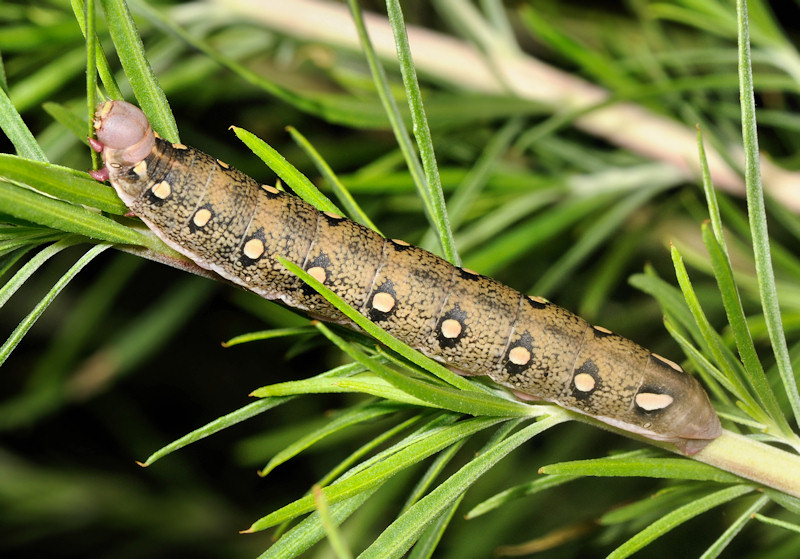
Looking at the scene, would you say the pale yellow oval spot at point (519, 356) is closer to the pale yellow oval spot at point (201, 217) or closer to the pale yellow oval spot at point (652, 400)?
the pale yellow oval spot at point (652, 400)

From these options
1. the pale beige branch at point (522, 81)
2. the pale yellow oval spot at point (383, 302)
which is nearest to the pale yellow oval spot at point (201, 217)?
the pale yellow oval spot at point (383, 302)

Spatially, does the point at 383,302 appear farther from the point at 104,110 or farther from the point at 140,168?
the point at 104,110

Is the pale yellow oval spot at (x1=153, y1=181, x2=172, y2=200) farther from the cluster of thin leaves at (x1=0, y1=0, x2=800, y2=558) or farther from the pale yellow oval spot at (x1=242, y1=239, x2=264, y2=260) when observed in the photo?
the pale yellow oval spot at (x1=242, y1=239, x2=264, y2=260)

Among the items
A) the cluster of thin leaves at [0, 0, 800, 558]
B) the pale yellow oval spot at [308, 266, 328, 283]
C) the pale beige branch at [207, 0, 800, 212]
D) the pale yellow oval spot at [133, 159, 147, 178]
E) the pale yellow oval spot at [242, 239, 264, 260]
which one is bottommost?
the cluster of thin leaves at [0, 0, 800, 558]

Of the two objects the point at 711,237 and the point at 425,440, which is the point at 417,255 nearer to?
the point at 425,440

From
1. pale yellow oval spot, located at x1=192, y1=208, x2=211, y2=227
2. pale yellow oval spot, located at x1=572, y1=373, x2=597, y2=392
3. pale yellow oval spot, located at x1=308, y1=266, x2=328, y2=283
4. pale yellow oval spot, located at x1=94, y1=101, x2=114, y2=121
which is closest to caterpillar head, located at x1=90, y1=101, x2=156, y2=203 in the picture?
pale yellow oval spot, located at x1=94, y1=101, x2=114, y2=121

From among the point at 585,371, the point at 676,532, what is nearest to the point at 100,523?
the point at 676,532

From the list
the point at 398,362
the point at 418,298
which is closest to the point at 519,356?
the point at 418,298

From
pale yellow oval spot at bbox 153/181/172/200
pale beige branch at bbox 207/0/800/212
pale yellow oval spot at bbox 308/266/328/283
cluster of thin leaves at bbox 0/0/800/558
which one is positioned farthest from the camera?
pale beige branch at bbox 207/0/800/212
